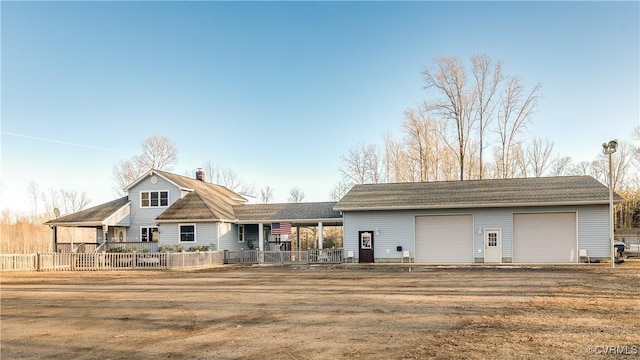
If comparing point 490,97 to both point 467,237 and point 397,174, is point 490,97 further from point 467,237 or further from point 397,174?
point 467,237

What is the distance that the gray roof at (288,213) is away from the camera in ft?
101

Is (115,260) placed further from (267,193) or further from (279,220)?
(267,193)

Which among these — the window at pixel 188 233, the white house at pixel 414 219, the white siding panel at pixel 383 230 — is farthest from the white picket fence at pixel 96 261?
the white siding panel at pixel 383 230

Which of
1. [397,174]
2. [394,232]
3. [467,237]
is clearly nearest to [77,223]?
[394,232]

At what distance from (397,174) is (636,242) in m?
20.1

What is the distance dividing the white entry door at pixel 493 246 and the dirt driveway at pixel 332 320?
8.93 meters

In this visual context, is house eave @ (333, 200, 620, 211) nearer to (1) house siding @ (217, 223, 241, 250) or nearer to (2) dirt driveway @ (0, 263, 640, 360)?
(1) house siding @ (217, 223, 241, 250)

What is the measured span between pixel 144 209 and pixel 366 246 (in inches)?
631

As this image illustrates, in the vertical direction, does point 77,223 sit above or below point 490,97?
below

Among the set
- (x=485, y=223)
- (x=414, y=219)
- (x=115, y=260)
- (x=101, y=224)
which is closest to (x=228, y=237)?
(x=115, y=260)

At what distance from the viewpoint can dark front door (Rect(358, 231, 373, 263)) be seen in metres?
27.7

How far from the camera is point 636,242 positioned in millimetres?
34406

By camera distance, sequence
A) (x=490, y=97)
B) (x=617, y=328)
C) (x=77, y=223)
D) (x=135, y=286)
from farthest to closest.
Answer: (x=490, y=97)
(x=77, y=223)
(x=135, y=286)
(x=617, y=328)

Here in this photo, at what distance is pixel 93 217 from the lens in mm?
32000
